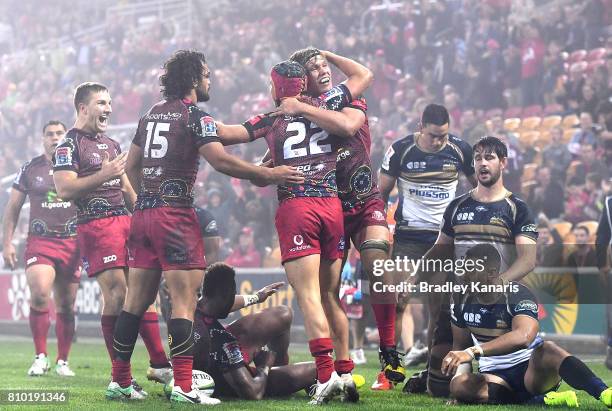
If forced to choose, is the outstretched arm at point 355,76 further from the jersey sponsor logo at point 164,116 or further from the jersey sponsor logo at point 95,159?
the jersey sponsor logo at point 95,159

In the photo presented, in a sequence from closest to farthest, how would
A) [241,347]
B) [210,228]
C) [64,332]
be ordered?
[241,347]
[64,332]
[210,228]

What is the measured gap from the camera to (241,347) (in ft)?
28.5

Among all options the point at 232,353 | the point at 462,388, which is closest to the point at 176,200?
the point at 232,353

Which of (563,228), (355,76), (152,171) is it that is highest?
(355,76)

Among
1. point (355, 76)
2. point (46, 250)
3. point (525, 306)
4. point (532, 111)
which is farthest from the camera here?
point (532, 111)

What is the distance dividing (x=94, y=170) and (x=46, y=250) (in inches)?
97.2

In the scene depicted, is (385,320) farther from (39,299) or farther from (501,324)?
(39,299)

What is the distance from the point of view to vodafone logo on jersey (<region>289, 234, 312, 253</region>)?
8.02 m

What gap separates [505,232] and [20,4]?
91.5 feet

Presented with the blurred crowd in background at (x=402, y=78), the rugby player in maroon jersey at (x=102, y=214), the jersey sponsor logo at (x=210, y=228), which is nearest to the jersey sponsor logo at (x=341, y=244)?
the rugby player in maroon jersey at (x=102, y=214)

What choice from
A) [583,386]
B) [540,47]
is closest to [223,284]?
[583,386]

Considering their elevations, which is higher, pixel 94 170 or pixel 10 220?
pixel 94 170

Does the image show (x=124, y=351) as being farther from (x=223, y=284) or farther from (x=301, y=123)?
(x=301, y=123)

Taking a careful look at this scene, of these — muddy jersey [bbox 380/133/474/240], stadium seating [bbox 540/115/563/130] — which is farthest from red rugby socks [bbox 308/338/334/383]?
stadium seating [bbox 540/115/563/130]
